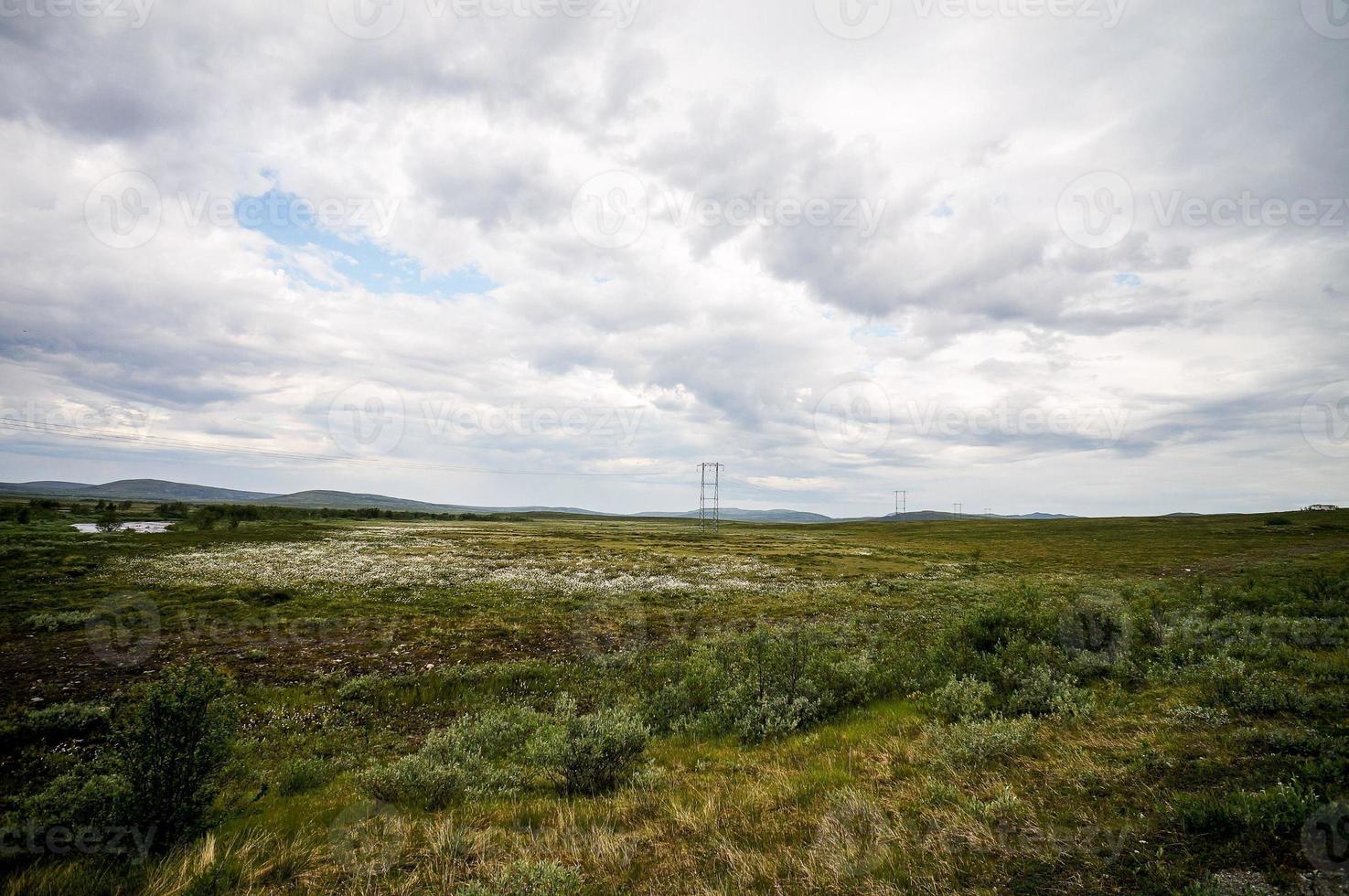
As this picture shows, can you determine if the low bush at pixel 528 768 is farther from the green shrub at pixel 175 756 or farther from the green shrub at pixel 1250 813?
the green shrub at pixel 1250 813

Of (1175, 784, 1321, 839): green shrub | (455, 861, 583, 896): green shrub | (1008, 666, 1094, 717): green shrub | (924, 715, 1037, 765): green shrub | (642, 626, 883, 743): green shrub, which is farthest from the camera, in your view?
(642, 626, 883, 743): green shrub

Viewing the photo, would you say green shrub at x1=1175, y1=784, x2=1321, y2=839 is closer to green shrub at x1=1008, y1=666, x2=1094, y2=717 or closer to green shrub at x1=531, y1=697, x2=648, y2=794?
green shrub at x1=1008, y1=666, x2=1094, y2=717

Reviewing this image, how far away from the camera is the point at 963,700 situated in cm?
1070

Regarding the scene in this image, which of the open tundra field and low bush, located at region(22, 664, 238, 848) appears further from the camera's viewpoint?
low bush, located at region(22, 664, 238, 848)

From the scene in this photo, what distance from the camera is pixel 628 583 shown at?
38812 millimetres

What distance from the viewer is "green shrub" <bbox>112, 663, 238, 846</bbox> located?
674cm

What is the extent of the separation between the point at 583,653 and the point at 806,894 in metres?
16.1

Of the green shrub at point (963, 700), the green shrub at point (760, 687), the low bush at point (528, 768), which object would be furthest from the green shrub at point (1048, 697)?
the low bush at point (528, 768)
